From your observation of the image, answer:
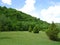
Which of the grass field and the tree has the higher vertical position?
the tree

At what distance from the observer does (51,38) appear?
42.6 meters

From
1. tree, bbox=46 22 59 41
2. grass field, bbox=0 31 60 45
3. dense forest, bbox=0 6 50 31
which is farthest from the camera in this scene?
dense forest, bbox=0 6 50 31

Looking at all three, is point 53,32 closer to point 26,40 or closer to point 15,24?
point 26,40

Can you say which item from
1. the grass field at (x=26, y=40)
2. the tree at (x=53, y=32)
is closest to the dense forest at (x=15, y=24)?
the grass field at (x=26, y=40)

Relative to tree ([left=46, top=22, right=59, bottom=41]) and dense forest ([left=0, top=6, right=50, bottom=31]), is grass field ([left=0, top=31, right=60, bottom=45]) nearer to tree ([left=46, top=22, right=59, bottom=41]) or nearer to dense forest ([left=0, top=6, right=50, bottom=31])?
tree ([left=46, top=22, right=59, bottom=41])

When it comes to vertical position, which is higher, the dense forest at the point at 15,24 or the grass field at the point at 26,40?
the dense forest at the point at 15,24

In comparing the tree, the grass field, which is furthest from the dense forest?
the tree

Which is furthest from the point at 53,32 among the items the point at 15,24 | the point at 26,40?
the point at 15,24

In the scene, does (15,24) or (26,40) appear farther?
(15,24)

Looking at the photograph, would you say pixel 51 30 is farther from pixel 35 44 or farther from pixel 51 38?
pixel 35 44

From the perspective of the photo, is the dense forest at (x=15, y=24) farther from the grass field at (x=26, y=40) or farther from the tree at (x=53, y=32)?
the tree at (x=53, y=32)

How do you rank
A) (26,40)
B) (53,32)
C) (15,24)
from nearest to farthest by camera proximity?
1. (26,40)
2. (53,32)
3. (15,24)

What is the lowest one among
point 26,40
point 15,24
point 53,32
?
point 26,40

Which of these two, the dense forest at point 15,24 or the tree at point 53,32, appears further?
the dense forest at point 15,24
